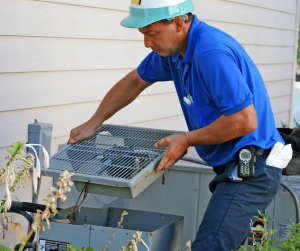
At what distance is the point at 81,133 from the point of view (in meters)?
2.53

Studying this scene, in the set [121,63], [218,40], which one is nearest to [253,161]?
[218,40]

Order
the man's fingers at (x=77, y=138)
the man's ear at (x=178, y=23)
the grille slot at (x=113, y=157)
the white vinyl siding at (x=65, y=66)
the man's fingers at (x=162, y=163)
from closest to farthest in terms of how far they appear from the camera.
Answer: the grille slot at (x=113, y=157)
the man's fingers at (x=162, y=163)
the man's ear at (x=178, y=23)
the man's fingers at (x=77, y=138)
the white vinyl siding at (x=65, y=66)

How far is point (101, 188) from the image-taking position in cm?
200

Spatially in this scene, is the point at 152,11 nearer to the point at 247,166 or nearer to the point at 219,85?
the point at 219,85

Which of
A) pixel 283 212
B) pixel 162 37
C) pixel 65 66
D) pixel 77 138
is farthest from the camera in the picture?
pixel 65 66

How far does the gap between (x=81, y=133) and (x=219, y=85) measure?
0.91m

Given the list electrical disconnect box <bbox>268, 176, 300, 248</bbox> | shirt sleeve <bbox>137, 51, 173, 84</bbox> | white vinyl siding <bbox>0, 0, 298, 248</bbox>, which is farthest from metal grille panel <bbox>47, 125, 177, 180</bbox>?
electrical disconnect box <bbox>268, 176, 300, 248</bbox>

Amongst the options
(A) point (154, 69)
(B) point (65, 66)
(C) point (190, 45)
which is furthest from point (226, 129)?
(B) point (65, 66)

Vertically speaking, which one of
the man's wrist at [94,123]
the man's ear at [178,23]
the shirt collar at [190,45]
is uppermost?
the man's ear at [178,23]

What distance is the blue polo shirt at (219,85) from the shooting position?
1985mm

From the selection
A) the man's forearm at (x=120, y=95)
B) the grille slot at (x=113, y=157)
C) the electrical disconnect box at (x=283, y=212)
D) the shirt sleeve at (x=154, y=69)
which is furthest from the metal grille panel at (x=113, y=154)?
the electrical disconnect box at (x=283, y=212)

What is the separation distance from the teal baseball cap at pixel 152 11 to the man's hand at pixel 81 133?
691 millimetres

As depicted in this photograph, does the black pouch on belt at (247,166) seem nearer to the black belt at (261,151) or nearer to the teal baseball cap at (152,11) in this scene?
the black belt at (261,151)

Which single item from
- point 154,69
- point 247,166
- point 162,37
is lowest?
point 247,166
